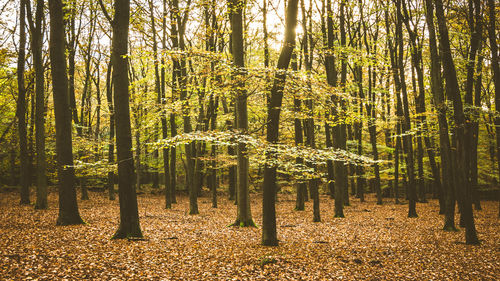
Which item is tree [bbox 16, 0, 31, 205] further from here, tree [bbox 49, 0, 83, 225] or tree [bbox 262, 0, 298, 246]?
tree [bbox 262, 0, 298, 246]

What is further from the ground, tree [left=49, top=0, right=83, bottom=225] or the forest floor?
tree [left=49, top=0, right=83, bottom=225]

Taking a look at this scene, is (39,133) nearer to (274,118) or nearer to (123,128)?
(123,128)

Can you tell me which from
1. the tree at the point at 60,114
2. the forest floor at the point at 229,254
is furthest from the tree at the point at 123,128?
the tree at the point at 60,114

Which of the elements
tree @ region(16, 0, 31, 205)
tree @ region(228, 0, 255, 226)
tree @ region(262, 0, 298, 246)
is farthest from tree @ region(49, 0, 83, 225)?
tree @ region(16, 0, 31, 205)

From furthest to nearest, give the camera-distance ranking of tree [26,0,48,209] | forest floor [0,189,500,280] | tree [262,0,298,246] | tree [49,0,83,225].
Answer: tree [26,0,48,209] → tree [49,0,83,225] → tree [262,0,298,246] → forest floor [0,189,500,280]

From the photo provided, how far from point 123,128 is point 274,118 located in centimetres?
423

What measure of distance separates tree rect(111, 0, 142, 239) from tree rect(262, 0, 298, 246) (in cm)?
374

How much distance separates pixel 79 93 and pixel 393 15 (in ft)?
103

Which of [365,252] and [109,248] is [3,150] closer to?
[109,248]

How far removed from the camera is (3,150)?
18562 mm

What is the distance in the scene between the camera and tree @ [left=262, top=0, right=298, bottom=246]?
793cm

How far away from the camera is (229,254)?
777 cm

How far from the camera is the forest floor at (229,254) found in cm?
614

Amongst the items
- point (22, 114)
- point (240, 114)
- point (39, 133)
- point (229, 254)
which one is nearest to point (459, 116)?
point (240, 114)
